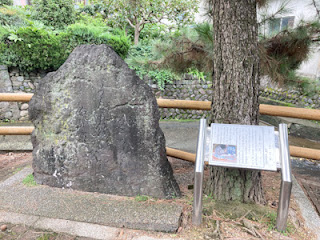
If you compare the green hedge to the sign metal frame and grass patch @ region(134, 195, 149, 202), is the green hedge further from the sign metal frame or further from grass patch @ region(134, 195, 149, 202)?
the sign metal frame

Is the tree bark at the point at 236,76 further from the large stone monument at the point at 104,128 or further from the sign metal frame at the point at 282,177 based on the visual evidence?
the large stone monument at the point at 104,128

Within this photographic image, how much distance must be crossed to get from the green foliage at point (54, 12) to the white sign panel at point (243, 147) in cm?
655

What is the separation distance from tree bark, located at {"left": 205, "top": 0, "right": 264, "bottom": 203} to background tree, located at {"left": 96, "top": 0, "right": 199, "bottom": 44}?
21.7 feet

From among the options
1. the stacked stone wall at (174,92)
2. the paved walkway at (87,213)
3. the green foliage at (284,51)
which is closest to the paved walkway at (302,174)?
the paved walkway at (87,213)

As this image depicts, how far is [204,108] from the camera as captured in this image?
266cm

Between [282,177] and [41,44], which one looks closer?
[282,177]

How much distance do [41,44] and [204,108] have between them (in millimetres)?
4651

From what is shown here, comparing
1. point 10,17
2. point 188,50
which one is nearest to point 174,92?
point 188,50

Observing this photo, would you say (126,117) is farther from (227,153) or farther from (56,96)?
(227,153)

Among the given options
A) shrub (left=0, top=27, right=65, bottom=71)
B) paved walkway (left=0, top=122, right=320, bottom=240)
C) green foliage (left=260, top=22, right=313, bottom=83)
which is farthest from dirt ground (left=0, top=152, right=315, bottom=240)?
shrub (left=0, top=27, right=65, bottom=71)

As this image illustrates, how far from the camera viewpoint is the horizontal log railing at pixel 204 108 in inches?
89.3

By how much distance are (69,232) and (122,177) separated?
57cm

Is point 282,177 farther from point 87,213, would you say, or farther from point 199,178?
point 87,213

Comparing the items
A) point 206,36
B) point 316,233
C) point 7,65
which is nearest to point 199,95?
point 206,36
